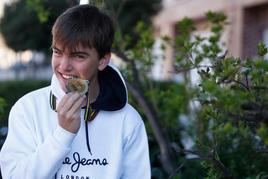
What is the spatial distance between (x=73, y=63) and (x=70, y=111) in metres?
0.24

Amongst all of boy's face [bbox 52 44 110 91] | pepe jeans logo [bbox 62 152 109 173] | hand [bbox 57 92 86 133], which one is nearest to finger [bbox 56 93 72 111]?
hand [bbox 57 92 86 133]

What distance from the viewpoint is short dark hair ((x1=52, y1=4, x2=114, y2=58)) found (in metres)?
2.54

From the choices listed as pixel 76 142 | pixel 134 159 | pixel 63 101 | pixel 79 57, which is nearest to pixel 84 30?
pixel 79 57

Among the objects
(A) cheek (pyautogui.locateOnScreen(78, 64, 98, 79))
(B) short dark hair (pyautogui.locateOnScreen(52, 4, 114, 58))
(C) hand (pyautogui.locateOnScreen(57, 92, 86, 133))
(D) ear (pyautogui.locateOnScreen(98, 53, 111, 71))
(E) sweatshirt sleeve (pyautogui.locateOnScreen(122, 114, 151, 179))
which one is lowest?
(E) sweatshirt sleeve (pyautogui.locateOnScreen(122, 114, 151, 179))

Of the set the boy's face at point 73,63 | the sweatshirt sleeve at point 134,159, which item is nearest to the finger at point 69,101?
the boy's face at point 73,63

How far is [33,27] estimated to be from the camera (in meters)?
29.1

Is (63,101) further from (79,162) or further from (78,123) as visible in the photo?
(79,162)

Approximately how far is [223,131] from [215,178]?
914mm

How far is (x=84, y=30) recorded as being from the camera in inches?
102

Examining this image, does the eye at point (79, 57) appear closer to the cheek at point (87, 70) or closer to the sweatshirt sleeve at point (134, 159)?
the cheek at point (87, 70)

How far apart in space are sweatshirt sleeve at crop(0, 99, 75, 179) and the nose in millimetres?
270

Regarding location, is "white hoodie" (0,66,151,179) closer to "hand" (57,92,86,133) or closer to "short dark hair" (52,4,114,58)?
"hand" (57,92,86,133)

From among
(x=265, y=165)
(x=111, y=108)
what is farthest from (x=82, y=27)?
(x=265, y=165)

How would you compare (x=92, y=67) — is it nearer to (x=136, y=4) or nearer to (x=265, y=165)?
(x=265, y=165)
